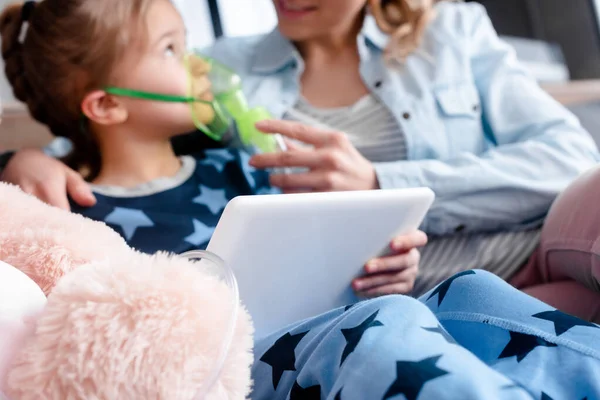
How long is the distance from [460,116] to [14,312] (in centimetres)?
84

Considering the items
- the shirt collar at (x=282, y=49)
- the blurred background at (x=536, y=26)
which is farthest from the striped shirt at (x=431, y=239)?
the blurred background at (x=536, y=26)

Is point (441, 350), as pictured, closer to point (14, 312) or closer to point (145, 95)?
point (14, 312)

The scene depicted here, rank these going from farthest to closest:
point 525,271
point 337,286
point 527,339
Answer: point 525,271
point 337,286
point 527,339

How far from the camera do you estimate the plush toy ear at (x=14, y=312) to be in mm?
318

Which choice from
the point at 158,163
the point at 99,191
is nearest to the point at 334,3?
the point at 158,163

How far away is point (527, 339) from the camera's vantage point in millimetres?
445

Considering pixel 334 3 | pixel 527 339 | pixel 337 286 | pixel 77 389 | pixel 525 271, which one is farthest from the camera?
pixel 334 3

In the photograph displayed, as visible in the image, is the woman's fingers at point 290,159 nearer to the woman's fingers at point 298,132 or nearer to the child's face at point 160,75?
the woman's fingers at point 298,132

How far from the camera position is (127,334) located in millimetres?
312

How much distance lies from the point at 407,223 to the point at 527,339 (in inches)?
9.6

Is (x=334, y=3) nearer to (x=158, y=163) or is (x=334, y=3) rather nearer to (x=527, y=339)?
(x=158, y=163)

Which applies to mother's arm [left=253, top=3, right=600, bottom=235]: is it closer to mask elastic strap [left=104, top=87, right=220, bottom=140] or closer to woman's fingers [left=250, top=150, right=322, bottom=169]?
woman's fingers [left=250, top=150, right=322, bottom=169]

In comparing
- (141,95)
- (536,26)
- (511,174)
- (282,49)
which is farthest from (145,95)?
(536,26)

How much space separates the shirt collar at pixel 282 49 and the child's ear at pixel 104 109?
1.05ft
